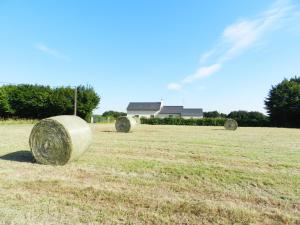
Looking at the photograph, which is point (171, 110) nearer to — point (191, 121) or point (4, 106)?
point (191, 121)

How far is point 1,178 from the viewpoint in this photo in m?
5.95

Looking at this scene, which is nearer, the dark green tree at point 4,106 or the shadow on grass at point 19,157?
the shadow on grass at point 19,157

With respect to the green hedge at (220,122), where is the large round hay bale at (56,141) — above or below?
below

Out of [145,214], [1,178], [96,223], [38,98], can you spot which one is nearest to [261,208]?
[145,214]

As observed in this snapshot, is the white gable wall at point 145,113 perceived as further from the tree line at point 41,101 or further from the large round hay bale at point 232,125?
the large round hay bale at point 232,125

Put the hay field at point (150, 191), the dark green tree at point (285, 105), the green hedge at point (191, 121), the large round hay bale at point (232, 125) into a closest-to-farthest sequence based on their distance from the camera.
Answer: the hay field at point (150, 191)
the large round hay bale at point (232, 125)
the dark green tree at point (285, 105)
the green hedge at point (191, 121)

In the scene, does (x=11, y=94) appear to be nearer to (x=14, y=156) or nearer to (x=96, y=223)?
(x=14, y=156)

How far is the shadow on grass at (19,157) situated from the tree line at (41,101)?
98.7 ft

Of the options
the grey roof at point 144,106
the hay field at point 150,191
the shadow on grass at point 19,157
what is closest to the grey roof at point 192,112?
the grey roof at point 144,106

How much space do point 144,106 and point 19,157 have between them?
7001 cm

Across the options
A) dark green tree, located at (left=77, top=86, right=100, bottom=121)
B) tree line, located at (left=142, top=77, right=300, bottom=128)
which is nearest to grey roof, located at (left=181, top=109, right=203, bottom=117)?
tree line, located at (left=142, top=77, right=300, bottom=128)

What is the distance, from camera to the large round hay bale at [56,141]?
7.82 meters

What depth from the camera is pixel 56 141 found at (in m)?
7.98

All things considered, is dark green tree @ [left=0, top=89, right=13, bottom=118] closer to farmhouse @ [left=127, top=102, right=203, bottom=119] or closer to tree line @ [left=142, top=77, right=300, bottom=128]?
tree line @ [left=142, top=77, right=300, bottom=128]
